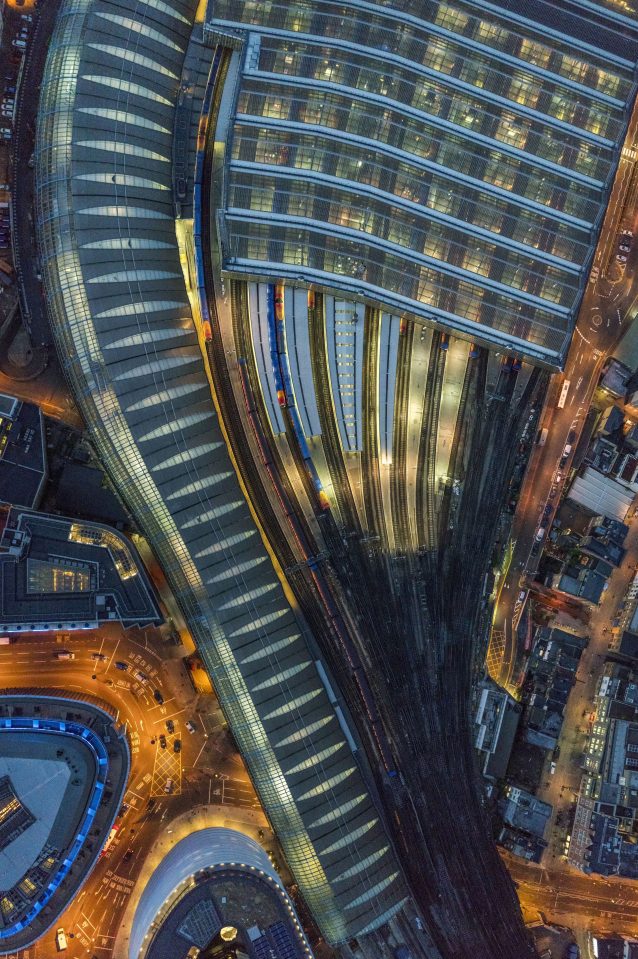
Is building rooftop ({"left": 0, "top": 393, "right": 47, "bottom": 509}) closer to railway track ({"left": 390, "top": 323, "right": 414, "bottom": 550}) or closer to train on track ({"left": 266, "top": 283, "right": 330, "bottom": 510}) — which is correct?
train on track ({"left": 266, "top": 283, "right": 330, "bottom": 510})

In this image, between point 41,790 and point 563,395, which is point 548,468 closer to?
point 563,395

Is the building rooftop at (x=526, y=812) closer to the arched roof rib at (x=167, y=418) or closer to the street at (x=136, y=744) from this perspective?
the arched roof rib at (x=167, y=418)

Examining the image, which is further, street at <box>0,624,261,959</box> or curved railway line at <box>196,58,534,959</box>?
street at <box>0,624,261,959</box>

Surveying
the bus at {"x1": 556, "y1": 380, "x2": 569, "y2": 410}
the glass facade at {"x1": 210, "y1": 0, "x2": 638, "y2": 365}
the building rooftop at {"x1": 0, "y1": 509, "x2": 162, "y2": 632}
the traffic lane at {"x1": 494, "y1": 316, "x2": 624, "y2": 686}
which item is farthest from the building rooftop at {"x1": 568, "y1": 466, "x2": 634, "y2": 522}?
the building rooftop at {"x1": 0, "y1": 509, "x2": 162, "y2": 632}

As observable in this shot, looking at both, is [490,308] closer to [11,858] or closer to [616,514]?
[616,514]

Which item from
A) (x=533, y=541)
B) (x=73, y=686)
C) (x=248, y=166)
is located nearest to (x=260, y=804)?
(x=73, y=686)

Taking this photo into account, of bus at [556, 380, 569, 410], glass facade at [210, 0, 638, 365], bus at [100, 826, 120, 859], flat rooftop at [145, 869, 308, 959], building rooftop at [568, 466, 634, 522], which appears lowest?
flat rooftop at [145, 869, 308, 959]
